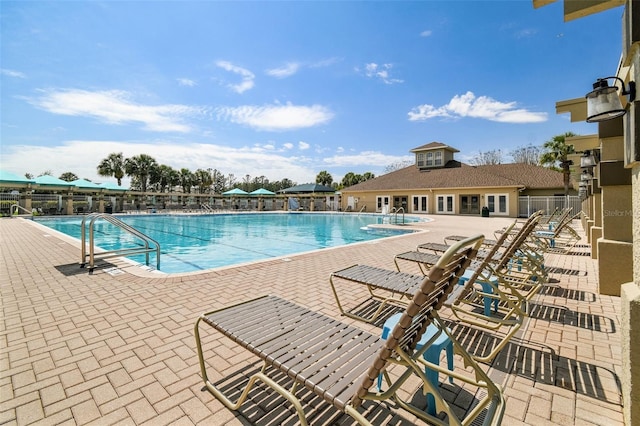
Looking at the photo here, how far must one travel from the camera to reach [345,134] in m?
36.2

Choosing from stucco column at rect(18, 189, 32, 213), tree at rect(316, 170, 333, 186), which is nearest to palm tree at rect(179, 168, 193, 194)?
tree at rect(316, 170, 333, 186)

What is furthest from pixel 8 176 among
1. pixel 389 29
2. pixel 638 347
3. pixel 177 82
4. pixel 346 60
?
pixel 638 347

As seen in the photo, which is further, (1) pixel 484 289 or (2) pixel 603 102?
(1) pixel 484 289

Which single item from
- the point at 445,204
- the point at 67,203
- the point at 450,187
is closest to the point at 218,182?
the point at 67,203

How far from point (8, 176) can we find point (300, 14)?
89.3ft

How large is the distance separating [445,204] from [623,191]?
24930mm

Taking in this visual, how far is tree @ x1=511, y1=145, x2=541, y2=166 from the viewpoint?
131 ft

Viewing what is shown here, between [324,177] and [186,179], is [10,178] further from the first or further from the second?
[324,177]

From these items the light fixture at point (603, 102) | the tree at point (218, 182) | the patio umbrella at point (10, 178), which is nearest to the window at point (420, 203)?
the light fixture at point (603, 102)

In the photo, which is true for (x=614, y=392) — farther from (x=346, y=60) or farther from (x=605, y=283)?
(x=346, y=60)

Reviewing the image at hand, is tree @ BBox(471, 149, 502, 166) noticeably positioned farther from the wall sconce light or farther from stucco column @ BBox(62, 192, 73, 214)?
stucco column @ BBox(62, 192, 73, 214)

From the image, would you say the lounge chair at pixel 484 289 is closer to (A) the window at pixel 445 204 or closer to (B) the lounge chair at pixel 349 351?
(B) the lounge chair at pixel 349 351

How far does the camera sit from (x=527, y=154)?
4075cm

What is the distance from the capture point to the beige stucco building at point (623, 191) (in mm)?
1519
